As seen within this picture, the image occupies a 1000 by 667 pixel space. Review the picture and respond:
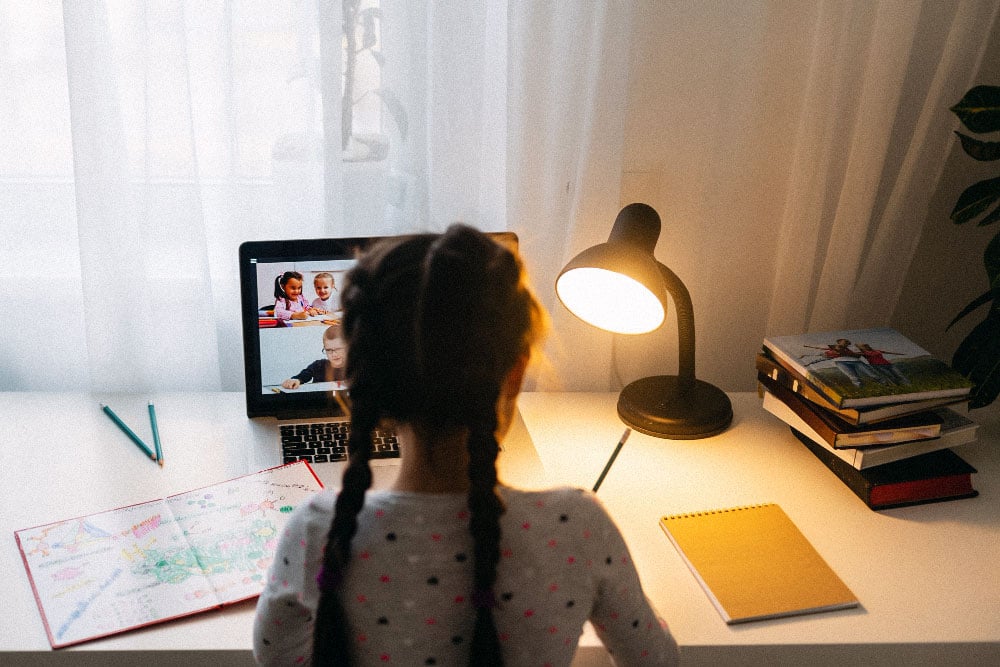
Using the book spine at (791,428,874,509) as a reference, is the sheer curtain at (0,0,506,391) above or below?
above

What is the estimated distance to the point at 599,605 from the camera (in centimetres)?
88

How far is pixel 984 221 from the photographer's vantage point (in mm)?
1392

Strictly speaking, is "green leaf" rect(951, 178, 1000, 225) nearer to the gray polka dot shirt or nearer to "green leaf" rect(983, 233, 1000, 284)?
"green leaf" rect(983, 233, 1000, 284)

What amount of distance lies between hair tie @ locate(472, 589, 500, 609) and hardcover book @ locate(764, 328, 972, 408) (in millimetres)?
678

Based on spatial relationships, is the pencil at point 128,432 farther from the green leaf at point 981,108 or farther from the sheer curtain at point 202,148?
the green leaf at point 981,108

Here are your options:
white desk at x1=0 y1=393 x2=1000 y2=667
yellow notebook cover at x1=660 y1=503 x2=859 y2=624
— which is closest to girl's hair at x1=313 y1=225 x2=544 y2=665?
white desk at x1=0 y1=393 x2=1000 y2=667

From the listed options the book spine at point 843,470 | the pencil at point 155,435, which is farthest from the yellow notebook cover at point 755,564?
the pencil at point 155,435

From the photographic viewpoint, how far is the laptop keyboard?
1.28 metres

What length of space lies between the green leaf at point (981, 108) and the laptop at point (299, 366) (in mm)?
662

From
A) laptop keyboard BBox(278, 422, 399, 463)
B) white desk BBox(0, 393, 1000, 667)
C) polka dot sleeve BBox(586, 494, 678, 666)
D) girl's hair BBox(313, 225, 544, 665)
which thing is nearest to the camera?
girl's hair BBox(313, 225, 544, 665)

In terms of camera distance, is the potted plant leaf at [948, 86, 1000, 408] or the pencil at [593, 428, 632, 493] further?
the potted plant leaf at [948, 86, 1000, 408]

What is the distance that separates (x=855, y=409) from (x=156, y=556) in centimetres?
89

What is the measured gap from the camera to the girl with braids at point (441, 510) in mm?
750

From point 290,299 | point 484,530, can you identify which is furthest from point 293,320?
point 484,530
